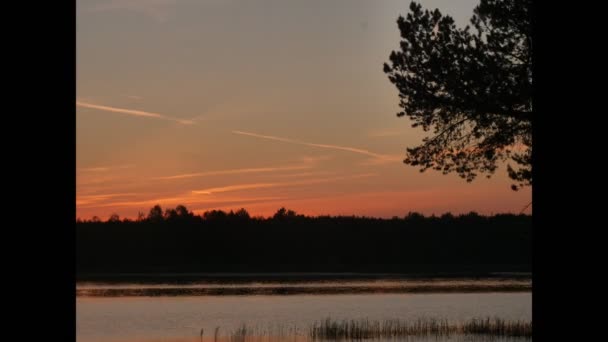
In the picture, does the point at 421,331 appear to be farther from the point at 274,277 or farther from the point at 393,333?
the point at 274,277

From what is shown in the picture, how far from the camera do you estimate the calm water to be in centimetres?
4069

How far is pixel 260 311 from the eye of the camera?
54.3 metres

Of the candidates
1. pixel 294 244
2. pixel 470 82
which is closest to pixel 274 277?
pixel 294 244

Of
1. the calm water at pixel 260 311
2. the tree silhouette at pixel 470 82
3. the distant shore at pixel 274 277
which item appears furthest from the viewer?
the distant shore at pixel 274 277

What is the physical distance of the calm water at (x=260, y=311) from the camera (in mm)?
40688

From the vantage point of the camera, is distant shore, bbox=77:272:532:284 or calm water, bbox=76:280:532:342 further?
distant shore, bbox=77:272:532:284

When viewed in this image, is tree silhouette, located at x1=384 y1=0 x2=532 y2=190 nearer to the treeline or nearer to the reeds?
the reeds

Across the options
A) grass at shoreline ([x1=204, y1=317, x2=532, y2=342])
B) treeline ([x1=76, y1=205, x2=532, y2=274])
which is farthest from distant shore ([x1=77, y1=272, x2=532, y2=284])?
grass at shoreline ([x1=204, y1=317, x2=532, y2=342])

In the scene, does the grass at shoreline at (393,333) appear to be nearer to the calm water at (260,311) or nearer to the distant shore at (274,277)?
the calm water at (260,311)

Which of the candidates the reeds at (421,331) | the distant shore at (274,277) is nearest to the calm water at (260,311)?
the reeds at (421,331)
